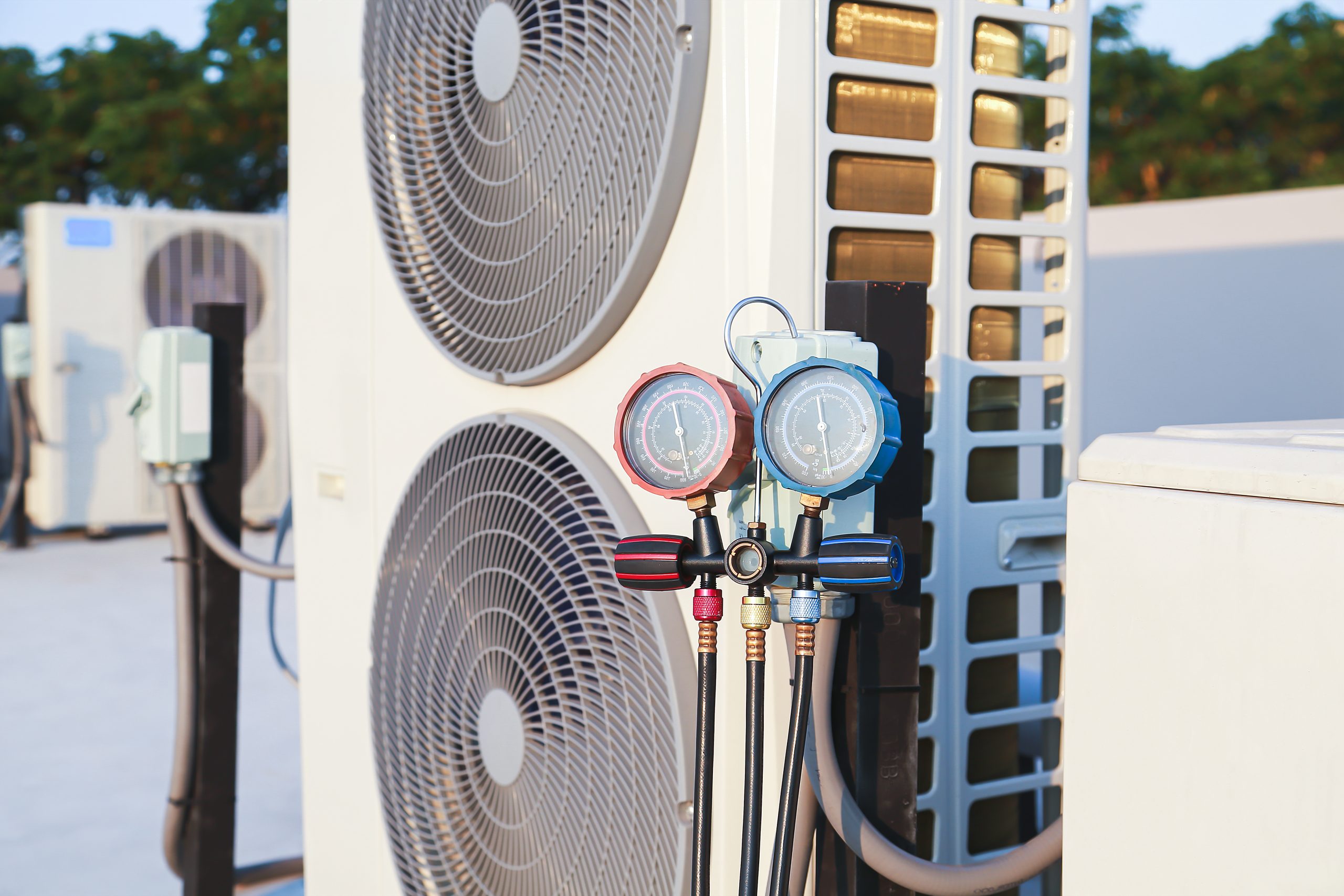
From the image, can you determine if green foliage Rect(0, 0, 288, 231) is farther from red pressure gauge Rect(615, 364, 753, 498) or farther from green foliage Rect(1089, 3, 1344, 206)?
red pressure gauge Rect(615, 364, 753, 498)

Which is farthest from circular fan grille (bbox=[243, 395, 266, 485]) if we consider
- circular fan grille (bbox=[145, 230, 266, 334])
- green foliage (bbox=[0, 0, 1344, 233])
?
green foliage (bbox=[0, 0, 1344, 233])

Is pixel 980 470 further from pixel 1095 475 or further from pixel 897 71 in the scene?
pixel 1095 475

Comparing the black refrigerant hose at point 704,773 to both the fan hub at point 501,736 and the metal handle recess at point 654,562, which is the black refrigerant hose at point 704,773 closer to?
the metal handle recess at point 654,562

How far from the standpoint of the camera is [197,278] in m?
6.90

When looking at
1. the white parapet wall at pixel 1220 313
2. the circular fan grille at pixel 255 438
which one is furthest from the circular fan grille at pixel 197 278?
the white parapet wall at pixel 1220 313

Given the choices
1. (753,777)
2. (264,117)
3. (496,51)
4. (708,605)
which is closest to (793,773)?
(753,777)

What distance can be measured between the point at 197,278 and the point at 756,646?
21.8 feet

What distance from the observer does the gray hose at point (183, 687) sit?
2.45 metres

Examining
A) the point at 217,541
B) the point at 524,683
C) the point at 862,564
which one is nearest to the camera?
the point at 862,564

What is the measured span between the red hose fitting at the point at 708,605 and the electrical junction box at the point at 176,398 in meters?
1.74

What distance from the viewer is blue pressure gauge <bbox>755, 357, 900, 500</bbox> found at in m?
0.90

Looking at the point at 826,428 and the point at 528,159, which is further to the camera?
the point at 528,159

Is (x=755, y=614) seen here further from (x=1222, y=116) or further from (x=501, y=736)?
(x=1222, y=116)

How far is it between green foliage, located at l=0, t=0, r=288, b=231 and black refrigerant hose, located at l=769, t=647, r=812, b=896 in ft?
48.1
